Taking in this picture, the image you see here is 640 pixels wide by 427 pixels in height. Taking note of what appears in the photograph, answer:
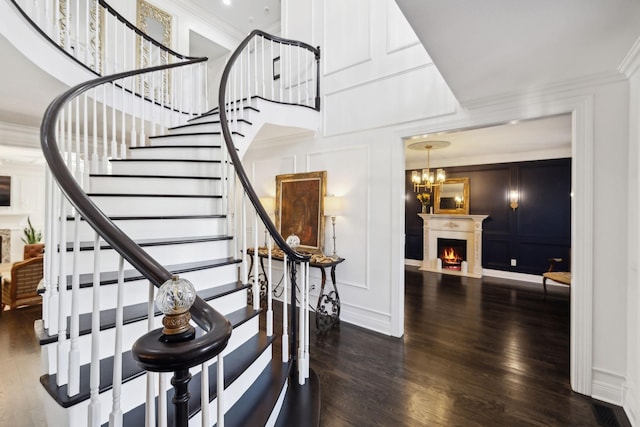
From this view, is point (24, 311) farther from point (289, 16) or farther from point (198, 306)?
point (289, 16)

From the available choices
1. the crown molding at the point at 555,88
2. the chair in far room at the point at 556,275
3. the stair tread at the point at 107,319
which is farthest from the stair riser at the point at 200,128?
the chair in far room at the point at 556,275

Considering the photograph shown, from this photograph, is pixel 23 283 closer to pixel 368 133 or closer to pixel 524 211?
pixel 368 133

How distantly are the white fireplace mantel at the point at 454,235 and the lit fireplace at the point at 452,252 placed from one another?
0.11 meters

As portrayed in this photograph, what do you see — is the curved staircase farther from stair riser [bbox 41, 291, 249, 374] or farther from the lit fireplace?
the lit fireplace

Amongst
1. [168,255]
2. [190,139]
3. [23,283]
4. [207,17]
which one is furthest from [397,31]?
[23,283]

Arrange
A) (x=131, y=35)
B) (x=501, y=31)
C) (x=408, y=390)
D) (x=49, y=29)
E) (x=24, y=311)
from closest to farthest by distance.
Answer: (x=501, y=31) → (x=408, y=390) → (x=49, y=29) → (x=24, y=311) → (x=131, y=35)

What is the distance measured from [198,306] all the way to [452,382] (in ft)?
7.51

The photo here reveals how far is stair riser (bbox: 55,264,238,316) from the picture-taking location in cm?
151

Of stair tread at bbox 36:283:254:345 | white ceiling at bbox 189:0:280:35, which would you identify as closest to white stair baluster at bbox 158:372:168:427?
stair tread at bbox 36:283:254:345

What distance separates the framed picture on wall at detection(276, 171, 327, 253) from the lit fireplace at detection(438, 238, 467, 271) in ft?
13.4

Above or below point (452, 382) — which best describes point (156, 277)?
above

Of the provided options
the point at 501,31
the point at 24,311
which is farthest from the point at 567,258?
the point at 24,311

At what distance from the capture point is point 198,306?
0.86m

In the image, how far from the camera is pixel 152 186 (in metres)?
2.43
